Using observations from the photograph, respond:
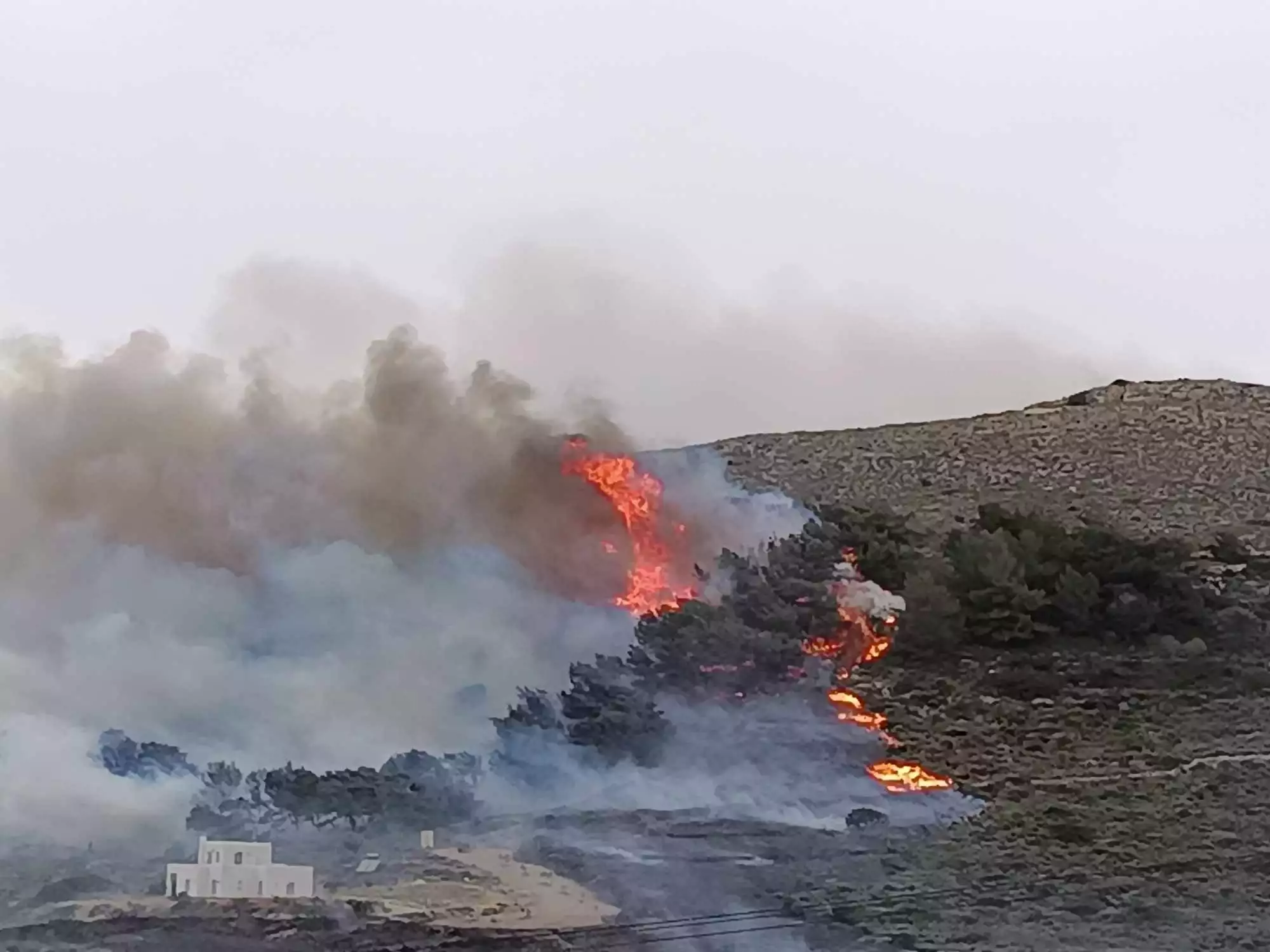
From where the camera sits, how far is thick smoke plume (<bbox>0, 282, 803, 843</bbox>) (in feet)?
22.0

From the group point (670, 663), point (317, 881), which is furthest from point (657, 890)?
point (317, 881)

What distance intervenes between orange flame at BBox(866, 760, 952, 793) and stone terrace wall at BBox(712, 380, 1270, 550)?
48.6 inches

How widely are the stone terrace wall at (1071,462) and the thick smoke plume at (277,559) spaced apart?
39cm

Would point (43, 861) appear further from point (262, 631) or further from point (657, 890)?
point (657, 890)

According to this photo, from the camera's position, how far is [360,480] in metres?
7.02

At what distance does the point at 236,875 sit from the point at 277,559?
5.07 feet

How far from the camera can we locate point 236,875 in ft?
21.4

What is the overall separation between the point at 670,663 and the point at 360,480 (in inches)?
72.9

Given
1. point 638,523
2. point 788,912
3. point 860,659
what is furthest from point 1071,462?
point 788,912

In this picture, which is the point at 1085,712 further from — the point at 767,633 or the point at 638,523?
the point at 638,523

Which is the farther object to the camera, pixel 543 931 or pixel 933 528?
pixel 933 528

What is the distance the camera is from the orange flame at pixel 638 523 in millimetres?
6992

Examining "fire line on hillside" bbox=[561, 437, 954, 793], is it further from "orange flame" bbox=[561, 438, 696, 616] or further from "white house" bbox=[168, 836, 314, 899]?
"white house" bbox=[168, 836, 314, 899]

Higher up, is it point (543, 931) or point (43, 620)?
point (43, 620)
